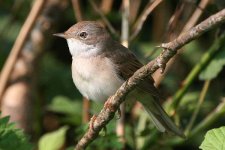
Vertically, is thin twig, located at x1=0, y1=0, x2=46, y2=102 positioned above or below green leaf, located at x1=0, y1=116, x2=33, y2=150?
above

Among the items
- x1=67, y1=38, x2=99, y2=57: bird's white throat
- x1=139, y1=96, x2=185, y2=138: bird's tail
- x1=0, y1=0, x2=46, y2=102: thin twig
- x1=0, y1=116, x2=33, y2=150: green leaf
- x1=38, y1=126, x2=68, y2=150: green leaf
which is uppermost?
x1=0, y1=0, x2=46, y2=102: thin twig

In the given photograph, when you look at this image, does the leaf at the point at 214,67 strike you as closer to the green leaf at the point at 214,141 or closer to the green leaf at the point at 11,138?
the green leaf at the point at 214,141

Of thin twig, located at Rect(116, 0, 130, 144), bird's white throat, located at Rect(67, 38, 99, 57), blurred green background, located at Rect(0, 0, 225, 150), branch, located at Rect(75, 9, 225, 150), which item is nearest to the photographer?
branch, located at Rect(75, 9, 225, 150)

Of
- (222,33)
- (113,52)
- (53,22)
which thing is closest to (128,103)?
(113,52)

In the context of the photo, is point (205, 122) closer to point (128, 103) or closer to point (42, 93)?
point (128, 103)

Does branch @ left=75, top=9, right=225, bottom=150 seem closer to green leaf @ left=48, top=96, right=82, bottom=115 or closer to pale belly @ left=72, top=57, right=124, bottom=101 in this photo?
pale belly @ left=72, top=57, right=124, bottom=101

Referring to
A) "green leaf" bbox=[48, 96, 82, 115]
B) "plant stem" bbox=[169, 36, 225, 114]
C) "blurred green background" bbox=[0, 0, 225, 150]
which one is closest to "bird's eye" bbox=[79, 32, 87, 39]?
"blurred green background" bbox=[0, 0, 225, 150]

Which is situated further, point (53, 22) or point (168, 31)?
point (53, 22)

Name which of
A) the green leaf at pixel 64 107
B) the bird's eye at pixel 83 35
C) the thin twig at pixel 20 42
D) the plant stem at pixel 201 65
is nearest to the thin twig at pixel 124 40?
the plant stem at pixel 201 65
